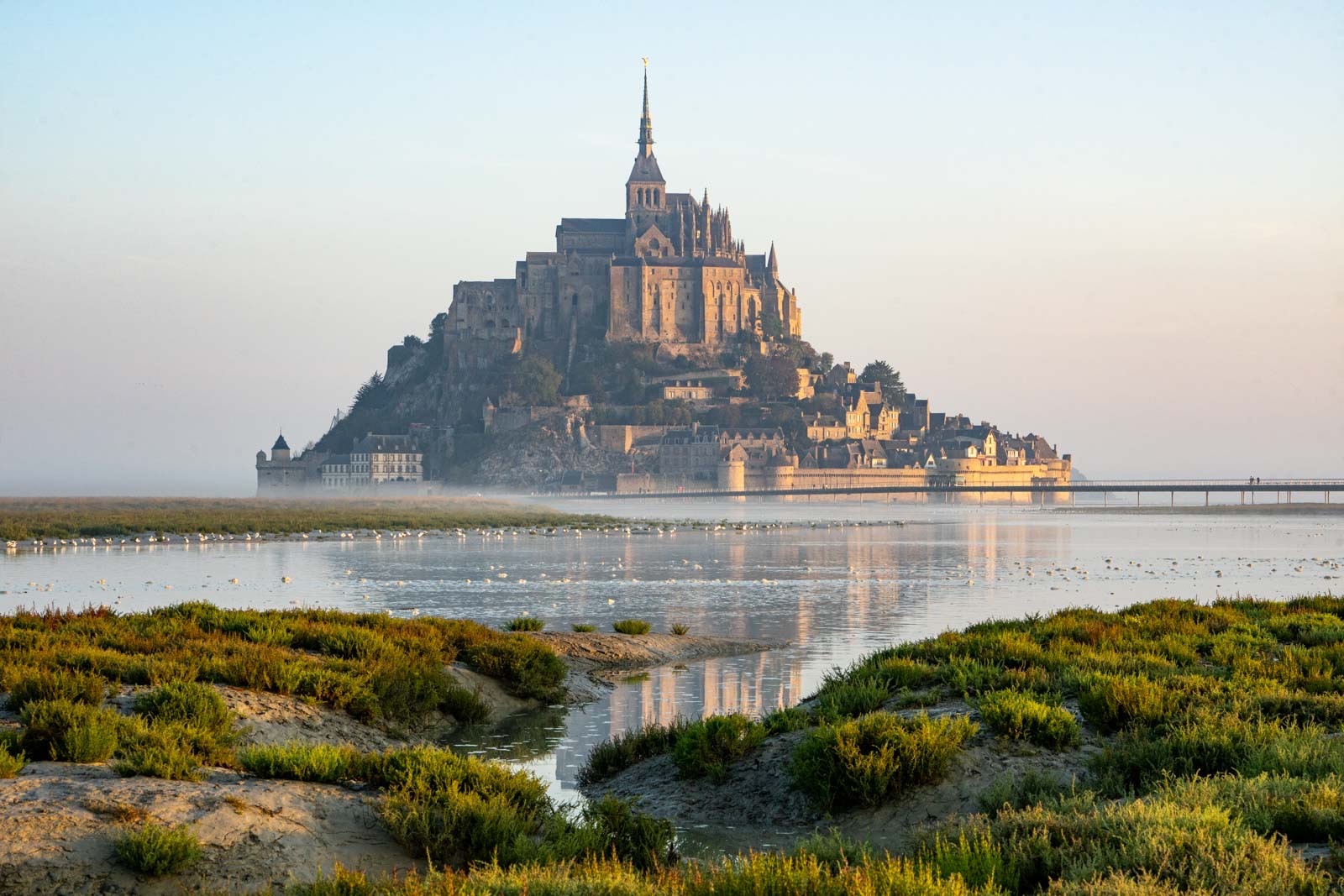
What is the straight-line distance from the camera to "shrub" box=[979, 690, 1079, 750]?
11750 mm

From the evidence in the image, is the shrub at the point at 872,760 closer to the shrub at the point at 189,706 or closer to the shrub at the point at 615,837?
the shrub at the point at 615,837

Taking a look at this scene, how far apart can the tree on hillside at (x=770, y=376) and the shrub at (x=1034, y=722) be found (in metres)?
172

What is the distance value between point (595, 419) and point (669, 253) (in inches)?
894

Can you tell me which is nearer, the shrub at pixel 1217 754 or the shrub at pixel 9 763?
the shrub at pixel 9 763

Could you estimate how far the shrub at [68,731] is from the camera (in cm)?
1059

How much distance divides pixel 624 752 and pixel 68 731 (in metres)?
4.85

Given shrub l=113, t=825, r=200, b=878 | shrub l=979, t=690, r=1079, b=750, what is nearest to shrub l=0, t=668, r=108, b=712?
shrub l=113, t=825, r=200, b=878

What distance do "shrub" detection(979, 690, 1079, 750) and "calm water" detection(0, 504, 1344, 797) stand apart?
3.73 m

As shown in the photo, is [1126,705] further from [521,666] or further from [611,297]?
[611,297]

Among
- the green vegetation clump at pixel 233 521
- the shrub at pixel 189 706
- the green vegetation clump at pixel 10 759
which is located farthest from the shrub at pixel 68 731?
the green vegetation clump at pixel 233 521

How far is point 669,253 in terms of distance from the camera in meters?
184

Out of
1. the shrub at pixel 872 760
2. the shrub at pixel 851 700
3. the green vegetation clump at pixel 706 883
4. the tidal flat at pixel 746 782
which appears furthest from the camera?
the shrub at pixel 851 700

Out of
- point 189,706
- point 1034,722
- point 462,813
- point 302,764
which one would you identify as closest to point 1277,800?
point 1034,722

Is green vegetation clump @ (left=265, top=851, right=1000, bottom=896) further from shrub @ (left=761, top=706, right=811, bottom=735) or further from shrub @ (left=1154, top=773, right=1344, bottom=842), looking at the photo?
shrub @ (left=761, top=706, right=811, bottom=735)
